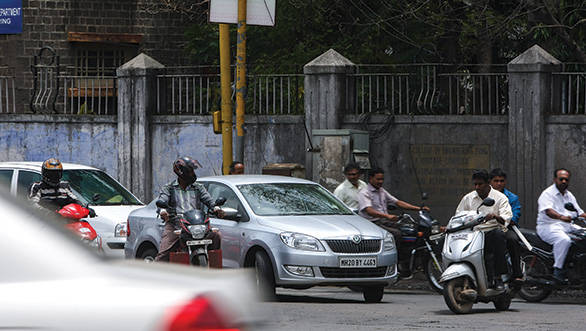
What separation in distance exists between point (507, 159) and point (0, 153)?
9452mm

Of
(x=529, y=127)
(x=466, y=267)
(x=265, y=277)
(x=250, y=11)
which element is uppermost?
(x=250, y=11)

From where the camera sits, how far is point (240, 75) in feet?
55.1

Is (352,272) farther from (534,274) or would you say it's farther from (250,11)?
(250,11)

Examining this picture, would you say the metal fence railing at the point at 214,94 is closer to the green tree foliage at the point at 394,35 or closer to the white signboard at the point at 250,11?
the white signboard at the point at 250,11

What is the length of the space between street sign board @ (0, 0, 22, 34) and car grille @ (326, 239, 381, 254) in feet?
59.4

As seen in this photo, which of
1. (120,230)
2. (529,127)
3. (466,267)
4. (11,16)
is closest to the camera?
(466,267)

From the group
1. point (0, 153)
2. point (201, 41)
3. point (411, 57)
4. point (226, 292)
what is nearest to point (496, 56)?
point (411, 57)

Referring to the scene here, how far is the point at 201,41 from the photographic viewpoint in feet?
93.7

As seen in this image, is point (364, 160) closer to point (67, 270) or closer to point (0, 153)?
point (0, 153)

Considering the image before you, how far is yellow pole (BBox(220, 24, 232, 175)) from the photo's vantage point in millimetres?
16578

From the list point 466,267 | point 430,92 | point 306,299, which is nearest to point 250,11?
point 430,92

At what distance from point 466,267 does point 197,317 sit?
7916 millimetres

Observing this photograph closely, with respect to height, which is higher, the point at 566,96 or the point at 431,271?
the point at 566,96

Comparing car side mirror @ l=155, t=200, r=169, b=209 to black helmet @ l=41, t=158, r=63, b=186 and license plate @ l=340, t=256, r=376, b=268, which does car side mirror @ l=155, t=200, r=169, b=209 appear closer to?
black helmet @ l=41, t=158, r=63, b=186
